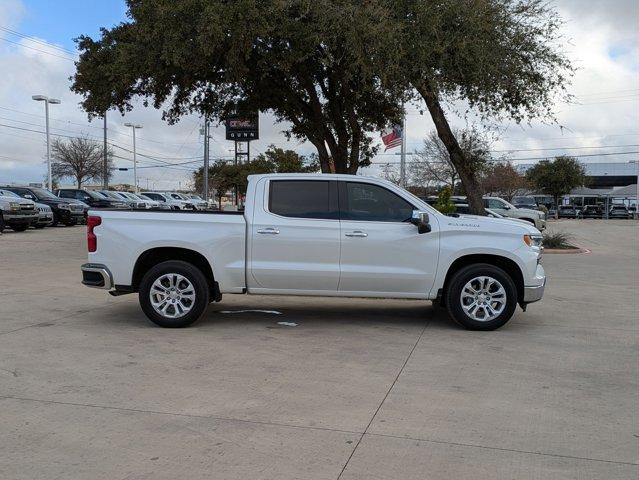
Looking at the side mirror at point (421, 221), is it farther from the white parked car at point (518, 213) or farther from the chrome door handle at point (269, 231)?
the white parked car at point (518, 213)

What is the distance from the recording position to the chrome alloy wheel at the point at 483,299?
7645 millimetres

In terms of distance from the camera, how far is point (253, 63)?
19.0m

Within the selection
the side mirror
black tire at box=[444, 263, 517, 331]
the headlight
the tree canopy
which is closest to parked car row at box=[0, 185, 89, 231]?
the tree canopy

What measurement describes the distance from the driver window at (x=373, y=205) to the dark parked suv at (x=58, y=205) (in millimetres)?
23506

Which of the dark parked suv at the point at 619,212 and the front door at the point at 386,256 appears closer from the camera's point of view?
the front door at the point at 386,256

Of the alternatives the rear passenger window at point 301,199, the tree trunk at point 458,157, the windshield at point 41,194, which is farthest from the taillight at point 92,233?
the windshield at point 41,194

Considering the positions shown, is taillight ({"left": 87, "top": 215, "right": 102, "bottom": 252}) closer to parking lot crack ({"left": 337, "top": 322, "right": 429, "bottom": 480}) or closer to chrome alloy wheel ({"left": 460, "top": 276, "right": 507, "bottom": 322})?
parking lot crack ({"left": 337, "top": 322, "right": 429, "bottom": 480})

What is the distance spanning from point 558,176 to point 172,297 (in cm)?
5714

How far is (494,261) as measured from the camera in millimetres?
7852

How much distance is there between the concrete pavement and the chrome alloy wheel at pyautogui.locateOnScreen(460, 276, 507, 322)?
10.7 inches

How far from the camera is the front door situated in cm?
754

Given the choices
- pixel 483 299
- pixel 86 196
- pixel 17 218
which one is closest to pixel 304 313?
pixel 483 299

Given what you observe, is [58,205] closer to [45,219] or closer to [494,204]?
[45,219]

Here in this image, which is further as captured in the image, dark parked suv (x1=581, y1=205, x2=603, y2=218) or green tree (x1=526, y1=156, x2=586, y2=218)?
green tree (x1=526, y1=156, x2=586, y2=218)
